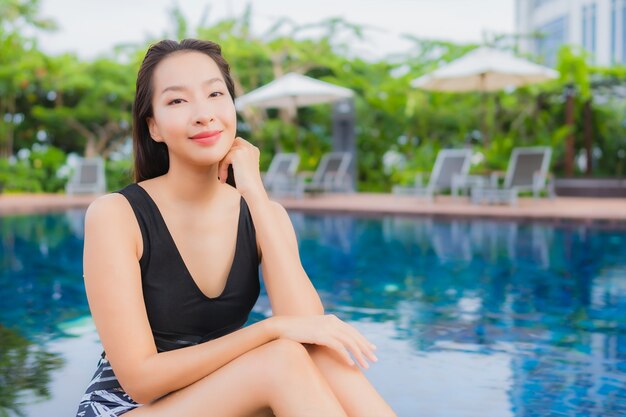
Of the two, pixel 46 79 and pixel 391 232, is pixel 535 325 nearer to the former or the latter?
pixel 391 232

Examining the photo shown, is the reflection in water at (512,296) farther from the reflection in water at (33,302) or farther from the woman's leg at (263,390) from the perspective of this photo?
the reflection in water at (33,302)

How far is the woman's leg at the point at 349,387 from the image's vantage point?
1.48 meters

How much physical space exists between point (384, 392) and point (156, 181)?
152cm

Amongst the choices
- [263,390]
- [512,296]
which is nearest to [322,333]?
[263,390]

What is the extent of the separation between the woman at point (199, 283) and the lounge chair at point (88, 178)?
14500 mm

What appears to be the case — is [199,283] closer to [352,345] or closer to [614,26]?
[352,345]

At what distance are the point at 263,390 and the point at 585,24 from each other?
3933 centimetres

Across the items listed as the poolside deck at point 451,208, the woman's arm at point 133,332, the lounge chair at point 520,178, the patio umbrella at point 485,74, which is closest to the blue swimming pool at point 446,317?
the poolside deck at point 451,208

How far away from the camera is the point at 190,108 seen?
5.37ft

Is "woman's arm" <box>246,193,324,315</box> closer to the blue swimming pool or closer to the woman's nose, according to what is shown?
the woman's nose

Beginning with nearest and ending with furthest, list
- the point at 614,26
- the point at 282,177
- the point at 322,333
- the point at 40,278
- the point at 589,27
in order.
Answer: the point at 322,333
the point at 40,278
the point at 282,177
the point at 614,26
the point at 589,27

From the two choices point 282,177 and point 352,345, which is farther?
point 282,177

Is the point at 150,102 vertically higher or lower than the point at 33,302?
higher

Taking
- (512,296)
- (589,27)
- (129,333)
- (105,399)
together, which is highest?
→ (589,27)
